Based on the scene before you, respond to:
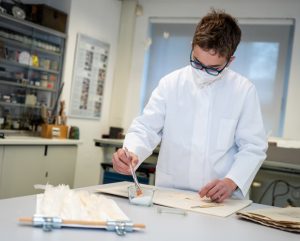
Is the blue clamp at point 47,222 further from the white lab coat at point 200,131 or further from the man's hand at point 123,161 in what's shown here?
the white lab coat at point 200,131

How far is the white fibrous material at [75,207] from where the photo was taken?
0.86m

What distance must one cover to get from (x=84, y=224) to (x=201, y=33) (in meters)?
0.84

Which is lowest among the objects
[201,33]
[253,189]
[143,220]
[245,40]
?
[253,189]

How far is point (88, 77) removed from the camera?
158 inches

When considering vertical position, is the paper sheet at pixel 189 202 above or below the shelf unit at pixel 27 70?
below

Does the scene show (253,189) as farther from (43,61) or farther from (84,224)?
(84,224)

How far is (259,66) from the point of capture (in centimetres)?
391

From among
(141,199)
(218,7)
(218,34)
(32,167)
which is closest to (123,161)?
(141,199)

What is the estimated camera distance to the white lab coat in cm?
148

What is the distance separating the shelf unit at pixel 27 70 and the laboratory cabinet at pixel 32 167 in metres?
0.42

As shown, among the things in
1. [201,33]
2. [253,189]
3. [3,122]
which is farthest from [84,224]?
[253,189]

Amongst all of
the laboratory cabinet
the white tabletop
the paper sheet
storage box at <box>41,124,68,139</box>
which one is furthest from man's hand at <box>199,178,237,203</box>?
storage box at <box>41,124,68,139</box>

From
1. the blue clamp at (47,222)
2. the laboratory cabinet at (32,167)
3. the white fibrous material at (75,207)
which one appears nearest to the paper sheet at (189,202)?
the white fibrous material at (75,207)

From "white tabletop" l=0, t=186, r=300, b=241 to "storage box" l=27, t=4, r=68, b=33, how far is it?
108 inches
